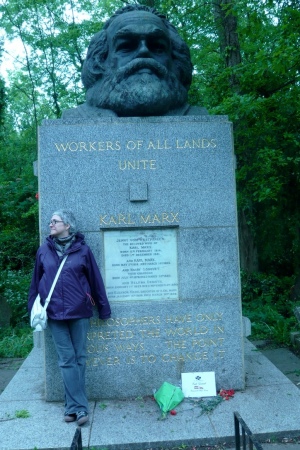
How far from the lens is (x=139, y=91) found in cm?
500

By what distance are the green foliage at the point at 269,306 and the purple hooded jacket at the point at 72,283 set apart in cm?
374

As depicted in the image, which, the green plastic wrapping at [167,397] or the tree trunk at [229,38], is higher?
the tree trunk at [229,38]

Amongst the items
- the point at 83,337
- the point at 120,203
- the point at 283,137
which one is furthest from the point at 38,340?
the point at 283,137

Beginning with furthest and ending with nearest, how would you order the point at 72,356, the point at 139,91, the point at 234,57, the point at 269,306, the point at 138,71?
the point at 234,57, the point at 269,306, the point at 138,71, the point at 139,91, the point at 72,356

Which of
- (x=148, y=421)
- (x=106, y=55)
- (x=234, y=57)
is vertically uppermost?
(x=234, y=57)

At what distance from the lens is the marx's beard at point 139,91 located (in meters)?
5.01

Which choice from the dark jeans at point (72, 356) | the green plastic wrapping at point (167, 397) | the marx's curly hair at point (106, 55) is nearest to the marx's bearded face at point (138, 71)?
the marx's curly hair at point (106, 55)

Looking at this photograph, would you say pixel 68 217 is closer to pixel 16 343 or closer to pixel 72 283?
pixel 72 283

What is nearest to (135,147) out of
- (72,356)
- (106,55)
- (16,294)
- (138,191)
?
(138,191)

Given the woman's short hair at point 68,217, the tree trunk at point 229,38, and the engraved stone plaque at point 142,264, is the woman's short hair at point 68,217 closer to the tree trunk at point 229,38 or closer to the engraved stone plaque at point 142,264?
the engraved stone plaque at point 142,264

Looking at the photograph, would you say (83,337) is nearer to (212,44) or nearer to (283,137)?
(283,137)

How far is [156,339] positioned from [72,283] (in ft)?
3.70

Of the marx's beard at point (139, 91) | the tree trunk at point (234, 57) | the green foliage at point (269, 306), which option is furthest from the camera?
the tree trunk at point (234, 57)

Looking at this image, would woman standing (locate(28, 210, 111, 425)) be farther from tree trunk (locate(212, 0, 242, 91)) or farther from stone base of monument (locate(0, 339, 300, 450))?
tree trunk (locate(212, 0, 242, 91))
